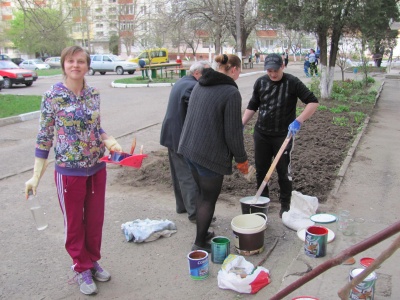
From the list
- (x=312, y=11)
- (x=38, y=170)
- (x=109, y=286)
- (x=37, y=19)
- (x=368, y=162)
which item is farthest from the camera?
(x=37, y=19)

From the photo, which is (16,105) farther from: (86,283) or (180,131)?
(86,283)

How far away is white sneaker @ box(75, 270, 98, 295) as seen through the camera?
3070 millimetres

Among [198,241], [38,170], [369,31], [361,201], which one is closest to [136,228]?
[198,241]

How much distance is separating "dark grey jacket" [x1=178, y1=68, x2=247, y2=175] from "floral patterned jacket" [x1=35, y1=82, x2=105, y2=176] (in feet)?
2.63

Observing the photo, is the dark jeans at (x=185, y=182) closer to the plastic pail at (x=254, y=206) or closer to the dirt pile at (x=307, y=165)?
the plastic pail at (x=254, y=206)

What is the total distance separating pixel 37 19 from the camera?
12.3 m

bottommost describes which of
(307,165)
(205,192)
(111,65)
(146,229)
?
(146,229)

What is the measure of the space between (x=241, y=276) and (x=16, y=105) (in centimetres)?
1209

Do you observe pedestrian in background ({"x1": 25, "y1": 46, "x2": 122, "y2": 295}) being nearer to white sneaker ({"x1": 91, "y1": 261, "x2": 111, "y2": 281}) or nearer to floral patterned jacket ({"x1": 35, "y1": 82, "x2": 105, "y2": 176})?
floral patterned jacket ({"x1": 35, "y1": 82, "x2": 105, "y2": 176})

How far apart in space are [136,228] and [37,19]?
10.5m

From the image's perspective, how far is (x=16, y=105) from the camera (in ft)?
43.0

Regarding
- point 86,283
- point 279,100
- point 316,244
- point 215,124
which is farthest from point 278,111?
point 86,283

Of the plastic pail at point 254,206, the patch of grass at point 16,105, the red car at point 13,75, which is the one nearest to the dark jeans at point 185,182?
the plastic pail at point 254,206

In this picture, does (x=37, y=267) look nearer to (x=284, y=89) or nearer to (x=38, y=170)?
(x=38, y=170)
